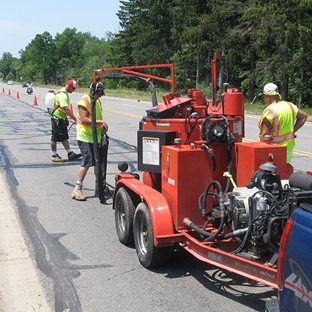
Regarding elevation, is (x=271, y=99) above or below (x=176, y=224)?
above

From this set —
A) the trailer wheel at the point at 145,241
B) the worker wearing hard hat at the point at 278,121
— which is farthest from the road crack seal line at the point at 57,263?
the worker wearing hard hat at the point at 278,121

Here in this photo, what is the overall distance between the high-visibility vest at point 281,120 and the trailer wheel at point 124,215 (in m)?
1.90

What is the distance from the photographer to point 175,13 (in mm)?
46969

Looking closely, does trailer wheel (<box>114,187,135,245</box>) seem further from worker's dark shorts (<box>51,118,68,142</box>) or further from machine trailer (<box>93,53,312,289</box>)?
worker's dark shorts (<box>51,118,68,142</box>)

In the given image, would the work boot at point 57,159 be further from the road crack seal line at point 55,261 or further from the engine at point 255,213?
the engine at point 255,213

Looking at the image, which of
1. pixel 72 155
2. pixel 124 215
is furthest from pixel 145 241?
pixel 72 155

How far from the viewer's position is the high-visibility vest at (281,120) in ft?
18.2

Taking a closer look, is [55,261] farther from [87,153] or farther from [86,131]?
[86,131]

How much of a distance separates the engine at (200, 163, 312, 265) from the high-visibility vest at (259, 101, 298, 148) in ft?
4.89

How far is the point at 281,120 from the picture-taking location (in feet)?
18.2

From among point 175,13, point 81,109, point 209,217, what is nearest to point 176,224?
point 209,217

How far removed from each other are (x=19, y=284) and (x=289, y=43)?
89.9 ft

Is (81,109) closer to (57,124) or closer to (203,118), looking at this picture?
(203,118)

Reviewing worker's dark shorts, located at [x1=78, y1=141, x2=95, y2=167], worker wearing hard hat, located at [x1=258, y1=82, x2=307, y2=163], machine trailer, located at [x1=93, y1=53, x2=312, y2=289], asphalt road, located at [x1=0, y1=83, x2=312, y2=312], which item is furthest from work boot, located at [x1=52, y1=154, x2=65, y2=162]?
worker wearing hard hat, located at [x1=258, y1=82, x2=307, y2=163]
